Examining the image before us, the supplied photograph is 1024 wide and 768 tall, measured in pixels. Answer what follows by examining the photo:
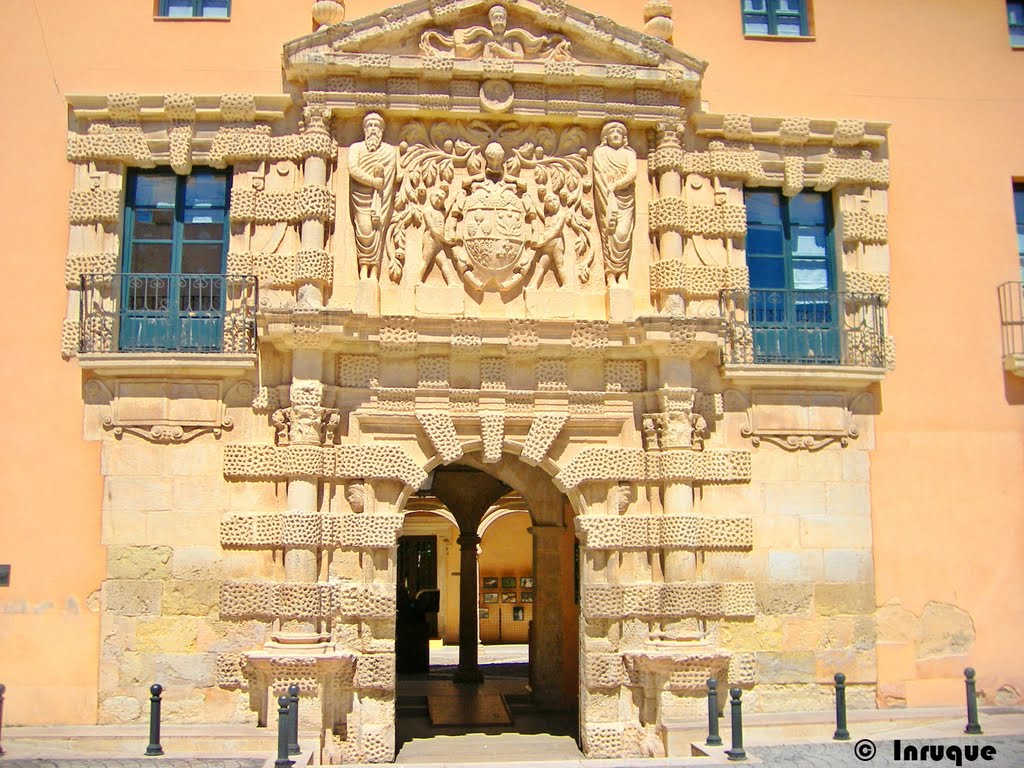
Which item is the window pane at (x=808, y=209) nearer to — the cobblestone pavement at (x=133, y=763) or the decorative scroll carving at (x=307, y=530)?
the decorative scroll carving at (x=307, y=530)

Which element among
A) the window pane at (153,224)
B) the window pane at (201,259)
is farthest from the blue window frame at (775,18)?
the window pane at (153,224)

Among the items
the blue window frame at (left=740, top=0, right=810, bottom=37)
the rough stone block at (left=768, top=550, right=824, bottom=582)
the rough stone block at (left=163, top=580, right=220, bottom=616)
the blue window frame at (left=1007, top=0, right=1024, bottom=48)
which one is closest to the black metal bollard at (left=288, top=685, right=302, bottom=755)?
the rough stone block at (left=163, top=580, right=220, bottom=616)

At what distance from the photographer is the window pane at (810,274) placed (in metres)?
12.1

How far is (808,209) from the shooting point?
40.3 ft

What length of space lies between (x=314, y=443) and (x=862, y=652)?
6059mm

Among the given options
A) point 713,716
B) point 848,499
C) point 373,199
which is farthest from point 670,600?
point 373,199

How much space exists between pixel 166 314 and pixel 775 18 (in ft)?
25.0

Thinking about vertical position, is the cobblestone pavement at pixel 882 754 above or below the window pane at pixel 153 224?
below

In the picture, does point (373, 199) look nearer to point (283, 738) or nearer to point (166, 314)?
point (166, 314)

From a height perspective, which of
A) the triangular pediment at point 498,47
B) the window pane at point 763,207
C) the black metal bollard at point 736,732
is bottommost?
the black metal bollard at point 736,732

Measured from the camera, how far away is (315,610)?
10.5 meters

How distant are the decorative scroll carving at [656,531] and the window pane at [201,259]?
472cm

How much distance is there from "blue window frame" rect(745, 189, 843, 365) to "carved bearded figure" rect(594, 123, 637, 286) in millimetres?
1465

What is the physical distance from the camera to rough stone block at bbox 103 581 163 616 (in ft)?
35.1
